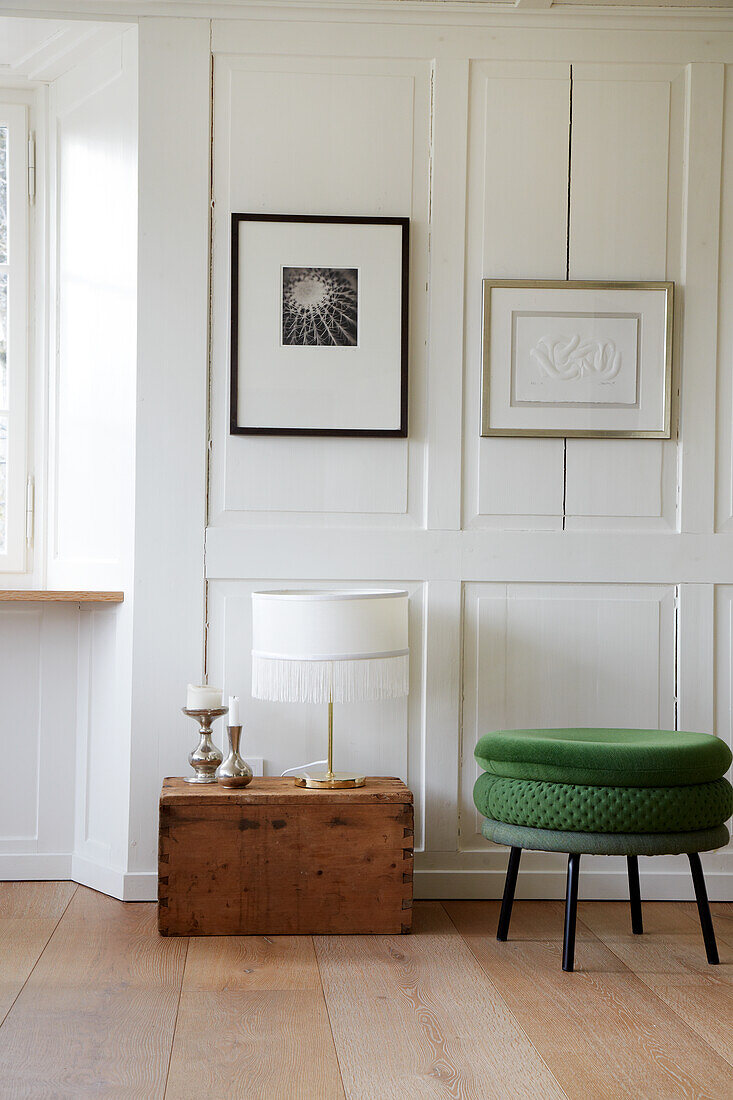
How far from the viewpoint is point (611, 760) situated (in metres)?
2.26

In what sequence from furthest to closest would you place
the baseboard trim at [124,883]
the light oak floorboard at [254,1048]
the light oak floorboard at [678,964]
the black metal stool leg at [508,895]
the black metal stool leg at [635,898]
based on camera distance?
the baseboard trim at [124,883] → the black metal stool leg at [635,898] → the black metal stool leg at [508,895] → the light oak floorboard at [678,964] → the light oak floorboard at [254,1048]

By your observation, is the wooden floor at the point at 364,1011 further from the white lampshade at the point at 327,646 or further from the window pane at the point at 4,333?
the window pane at the point at 4,333

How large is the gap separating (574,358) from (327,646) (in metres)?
1.09

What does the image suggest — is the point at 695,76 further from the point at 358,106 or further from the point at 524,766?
the point at 524,766


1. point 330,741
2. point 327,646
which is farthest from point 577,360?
point 330,741

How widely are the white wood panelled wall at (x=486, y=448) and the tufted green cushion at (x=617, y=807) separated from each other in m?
0.56

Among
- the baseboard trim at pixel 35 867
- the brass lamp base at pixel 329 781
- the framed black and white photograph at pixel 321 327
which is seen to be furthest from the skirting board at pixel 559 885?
the framed black and white photograph at pixel 321 327

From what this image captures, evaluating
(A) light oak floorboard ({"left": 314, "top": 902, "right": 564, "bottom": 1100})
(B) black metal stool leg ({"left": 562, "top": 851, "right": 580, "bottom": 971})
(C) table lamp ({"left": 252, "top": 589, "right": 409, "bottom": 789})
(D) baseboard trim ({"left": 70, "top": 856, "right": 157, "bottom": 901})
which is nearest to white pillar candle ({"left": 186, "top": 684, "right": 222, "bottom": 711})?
(C) table lamp ({"left": 252, "top": 589, "right": 409, "bottom": 789})

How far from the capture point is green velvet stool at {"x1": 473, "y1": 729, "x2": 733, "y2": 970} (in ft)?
7.43

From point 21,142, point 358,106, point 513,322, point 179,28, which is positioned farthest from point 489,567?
point 21,142

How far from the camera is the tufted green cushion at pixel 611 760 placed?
226cm

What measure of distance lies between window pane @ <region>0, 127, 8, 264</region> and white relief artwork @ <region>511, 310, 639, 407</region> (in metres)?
1.52

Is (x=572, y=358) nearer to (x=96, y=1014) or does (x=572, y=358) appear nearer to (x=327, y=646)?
(x=327, y=646)

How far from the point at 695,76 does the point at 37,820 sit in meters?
2.78
